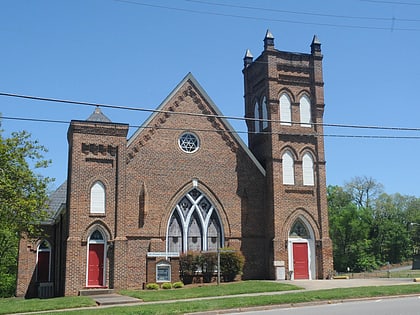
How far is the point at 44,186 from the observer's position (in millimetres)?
23219

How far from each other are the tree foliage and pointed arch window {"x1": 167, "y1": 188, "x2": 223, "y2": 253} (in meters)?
37.5

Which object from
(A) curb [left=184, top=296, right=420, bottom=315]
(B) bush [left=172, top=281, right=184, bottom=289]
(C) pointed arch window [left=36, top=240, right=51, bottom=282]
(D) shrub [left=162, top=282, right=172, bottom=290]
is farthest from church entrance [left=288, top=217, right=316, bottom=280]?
(C) pointed arch window [left=36, top=240, right=51, bottom=282]

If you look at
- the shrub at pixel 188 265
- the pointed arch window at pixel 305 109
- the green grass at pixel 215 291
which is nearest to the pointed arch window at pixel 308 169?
the pointed arch window at pixel 305 109

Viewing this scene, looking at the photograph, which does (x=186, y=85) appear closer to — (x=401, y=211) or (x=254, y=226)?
(x=254, y=226)

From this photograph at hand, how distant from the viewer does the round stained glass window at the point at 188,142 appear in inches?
1156

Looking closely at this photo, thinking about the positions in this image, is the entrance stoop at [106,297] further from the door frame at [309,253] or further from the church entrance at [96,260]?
the door frame at [309,253]

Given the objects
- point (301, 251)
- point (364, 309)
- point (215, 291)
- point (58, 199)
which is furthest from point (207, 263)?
point (364, 309)

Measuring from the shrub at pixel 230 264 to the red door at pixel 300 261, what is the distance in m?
3.61

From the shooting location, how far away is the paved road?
1489 centimetres

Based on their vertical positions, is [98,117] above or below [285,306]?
above

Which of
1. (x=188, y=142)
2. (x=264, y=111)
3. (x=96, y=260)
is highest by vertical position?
(x=264, y=111)

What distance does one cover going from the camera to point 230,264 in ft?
92.0

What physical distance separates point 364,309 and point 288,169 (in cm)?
1551

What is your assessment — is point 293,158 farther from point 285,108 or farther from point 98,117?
point 98,117
